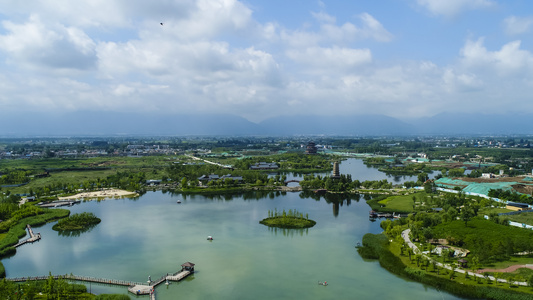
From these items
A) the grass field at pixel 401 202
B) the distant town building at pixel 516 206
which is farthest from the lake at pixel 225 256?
the distant town building at pixel 516 206

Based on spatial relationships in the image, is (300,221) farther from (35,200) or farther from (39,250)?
(35,200)

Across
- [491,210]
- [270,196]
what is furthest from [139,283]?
[491,210]

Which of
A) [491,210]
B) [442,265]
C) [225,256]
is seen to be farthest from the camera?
[491,210]

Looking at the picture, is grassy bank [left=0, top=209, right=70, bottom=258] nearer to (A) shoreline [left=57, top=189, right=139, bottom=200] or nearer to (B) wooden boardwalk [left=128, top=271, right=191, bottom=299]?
(A) shoreline [left=57, top=189, right=139, bottom=200]

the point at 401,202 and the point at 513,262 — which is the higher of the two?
the point at 401,202

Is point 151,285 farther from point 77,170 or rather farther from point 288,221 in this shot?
point 77,170

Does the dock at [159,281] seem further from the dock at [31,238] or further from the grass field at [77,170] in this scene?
the grass field at [77,170]

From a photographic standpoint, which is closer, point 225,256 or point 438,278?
point 438,278

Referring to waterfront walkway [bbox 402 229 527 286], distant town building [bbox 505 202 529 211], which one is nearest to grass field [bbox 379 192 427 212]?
distant town building [bbox 505 202 529 211]
